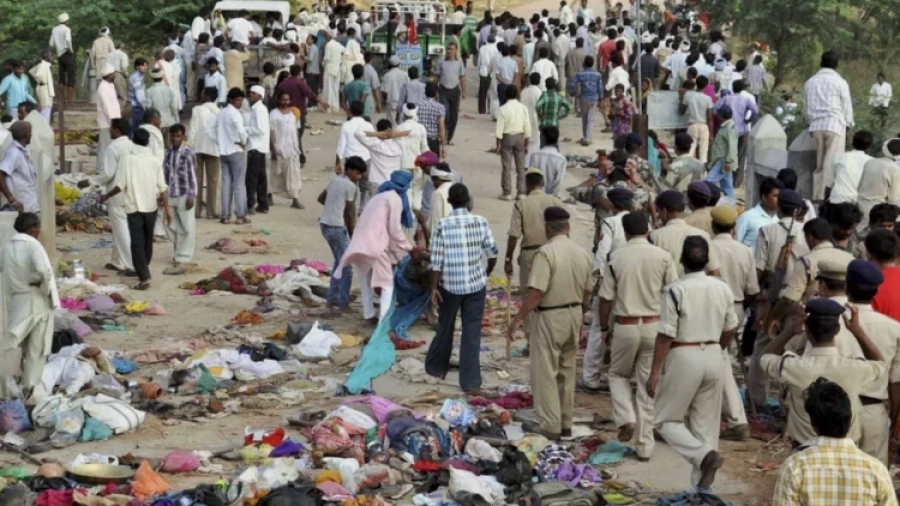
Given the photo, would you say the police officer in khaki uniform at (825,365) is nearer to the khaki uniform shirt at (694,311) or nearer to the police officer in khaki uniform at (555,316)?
the khaki uniform shirt at (694,311)

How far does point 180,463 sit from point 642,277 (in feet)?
11.4

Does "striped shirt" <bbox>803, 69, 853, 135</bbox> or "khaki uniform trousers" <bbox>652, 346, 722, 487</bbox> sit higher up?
"striped shirt" <bbox>803, 69, 853, 135</bbox>

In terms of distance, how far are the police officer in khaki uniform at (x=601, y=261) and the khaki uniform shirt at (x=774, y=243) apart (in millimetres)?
1089

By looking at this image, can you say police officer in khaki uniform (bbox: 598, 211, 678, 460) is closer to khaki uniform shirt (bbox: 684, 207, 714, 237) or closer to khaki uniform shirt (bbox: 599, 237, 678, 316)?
khaki uniform shirt (bbox: 599, 237, 678, 316)

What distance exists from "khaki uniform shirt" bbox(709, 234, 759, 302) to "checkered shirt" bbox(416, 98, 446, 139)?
32.7ft

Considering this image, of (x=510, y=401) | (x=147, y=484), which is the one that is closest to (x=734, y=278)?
(x=510, y=401)

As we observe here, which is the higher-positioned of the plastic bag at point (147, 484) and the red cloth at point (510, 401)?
the plastic bag at point (147, 484)

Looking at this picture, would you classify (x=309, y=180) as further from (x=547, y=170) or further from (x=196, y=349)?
(x=196, y=349)

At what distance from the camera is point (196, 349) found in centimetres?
1352

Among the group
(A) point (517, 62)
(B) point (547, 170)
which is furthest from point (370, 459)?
(A) point (517, 62)

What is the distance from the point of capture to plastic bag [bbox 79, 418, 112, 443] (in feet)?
35.4

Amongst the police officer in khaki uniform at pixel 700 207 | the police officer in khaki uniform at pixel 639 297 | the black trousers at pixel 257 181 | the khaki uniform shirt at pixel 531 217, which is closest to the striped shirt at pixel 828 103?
the khaki uniform shirt at pixel 531 217

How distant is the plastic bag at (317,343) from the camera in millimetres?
13391

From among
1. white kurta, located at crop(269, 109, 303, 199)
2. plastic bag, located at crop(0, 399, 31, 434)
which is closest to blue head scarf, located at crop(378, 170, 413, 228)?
plastic bag, located at crop(0, 399, 31, 434)
